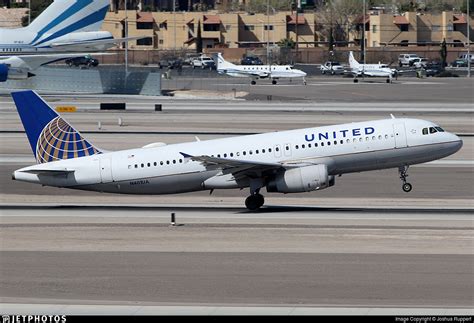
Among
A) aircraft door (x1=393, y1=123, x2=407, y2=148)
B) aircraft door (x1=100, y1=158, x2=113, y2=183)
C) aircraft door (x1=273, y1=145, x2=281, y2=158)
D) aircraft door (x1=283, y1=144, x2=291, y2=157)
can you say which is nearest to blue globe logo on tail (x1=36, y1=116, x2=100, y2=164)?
aircraft door (x1=100, y1=158, x2=113, y2=183)

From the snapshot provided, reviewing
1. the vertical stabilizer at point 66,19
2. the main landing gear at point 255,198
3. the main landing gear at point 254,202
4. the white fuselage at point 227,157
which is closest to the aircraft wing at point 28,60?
the vertical stabilizer at point 66,19

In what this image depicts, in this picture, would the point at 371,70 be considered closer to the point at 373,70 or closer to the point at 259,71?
the point at 373,70

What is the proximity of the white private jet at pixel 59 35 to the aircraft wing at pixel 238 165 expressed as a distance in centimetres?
7543

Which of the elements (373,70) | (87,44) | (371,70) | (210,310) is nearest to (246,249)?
(210,310)

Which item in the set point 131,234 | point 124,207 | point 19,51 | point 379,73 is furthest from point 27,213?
point 379,73

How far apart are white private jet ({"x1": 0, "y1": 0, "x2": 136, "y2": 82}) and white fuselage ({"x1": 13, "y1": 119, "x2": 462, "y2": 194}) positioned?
74205 mm

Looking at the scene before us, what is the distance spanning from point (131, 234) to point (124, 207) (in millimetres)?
8356

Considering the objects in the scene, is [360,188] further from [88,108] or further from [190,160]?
[88,108]

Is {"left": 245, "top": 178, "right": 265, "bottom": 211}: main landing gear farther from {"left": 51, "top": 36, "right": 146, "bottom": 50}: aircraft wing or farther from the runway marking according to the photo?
{"left": 51, "top": 36, "right": 146, "bottom": 50}: aircraft wing

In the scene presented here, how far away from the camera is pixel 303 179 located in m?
51.7

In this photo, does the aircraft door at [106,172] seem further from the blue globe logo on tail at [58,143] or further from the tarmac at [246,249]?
the tarmac at [246,249]

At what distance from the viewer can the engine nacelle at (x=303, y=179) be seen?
169ft

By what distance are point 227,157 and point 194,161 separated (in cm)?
160

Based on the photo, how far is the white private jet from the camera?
12731 centimetres
